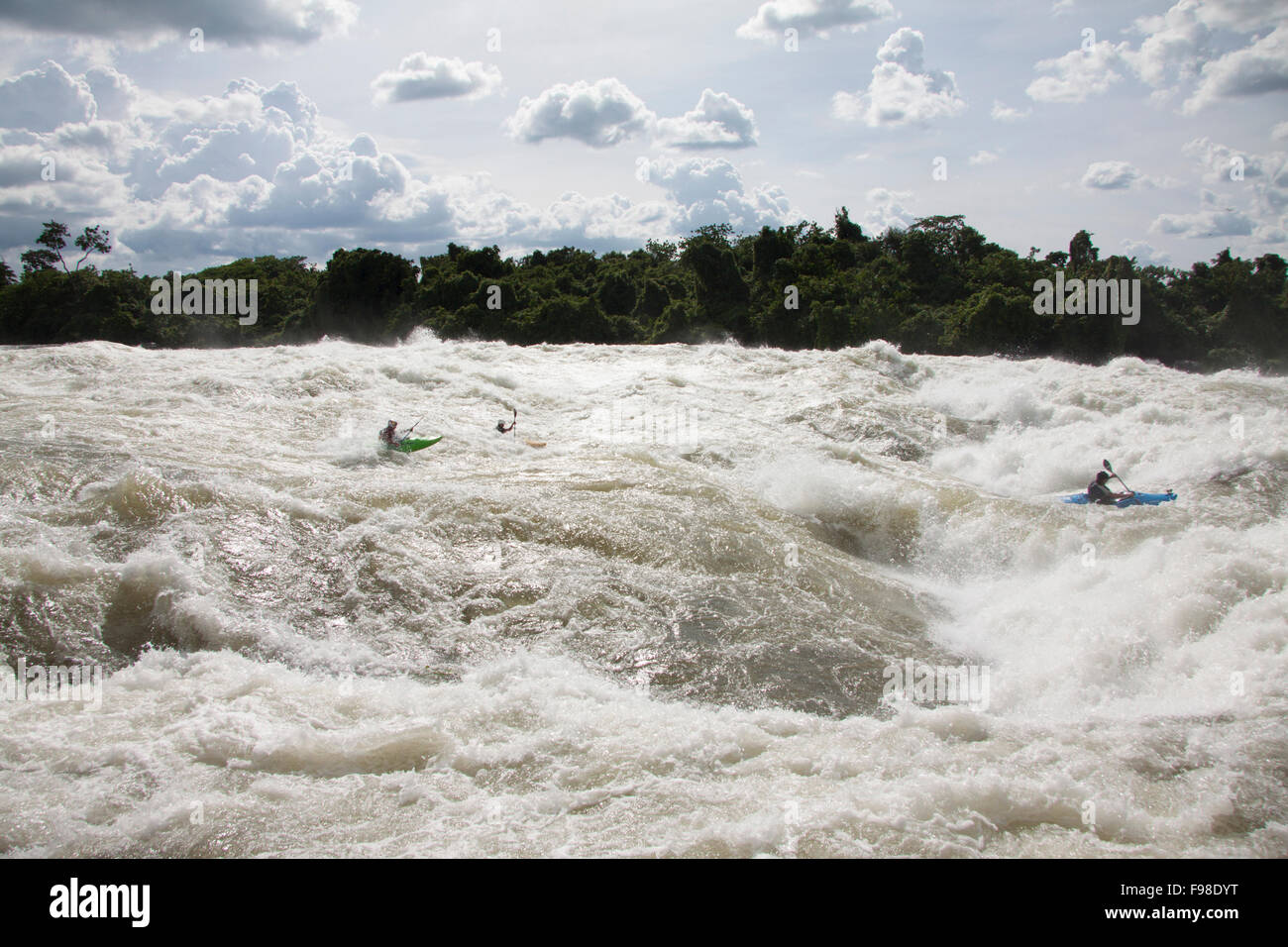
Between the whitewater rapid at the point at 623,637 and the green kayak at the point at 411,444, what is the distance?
6.4 inches

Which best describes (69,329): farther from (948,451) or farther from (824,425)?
(948,451)

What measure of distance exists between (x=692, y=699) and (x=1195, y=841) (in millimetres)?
2939

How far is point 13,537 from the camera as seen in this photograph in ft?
22.7

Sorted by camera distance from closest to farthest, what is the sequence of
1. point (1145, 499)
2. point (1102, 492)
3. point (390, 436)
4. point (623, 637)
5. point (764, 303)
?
point (623, 637), point (1145, 499), point (1102, 492), point (390, 436), point (764, 303)

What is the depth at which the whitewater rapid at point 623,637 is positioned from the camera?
411 centimetres

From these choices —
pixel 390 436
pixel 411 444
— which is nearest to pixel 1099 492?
pixel 411 444

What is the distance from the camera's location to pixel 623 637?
21.8 feet

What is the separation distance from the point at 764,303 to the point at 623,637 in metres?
28.6

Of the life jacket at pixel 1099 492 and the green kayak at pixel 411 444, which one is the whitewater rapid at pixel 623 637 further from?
the life jacket at pixel 1099 492

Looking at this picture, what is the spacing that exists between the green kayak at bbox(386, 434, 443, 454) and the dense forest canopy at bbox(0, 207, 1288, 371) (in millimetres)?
21171

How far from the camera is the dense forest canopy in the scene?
96.4 ft

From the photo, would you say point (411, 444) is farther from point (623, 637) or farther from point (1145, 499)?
point (1145, 499)

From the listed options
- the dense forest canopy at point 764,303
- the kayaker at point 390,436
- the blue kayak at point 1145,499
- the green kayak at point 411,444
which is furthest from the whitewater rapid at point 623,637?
the dense forest canopy at point 764,303
